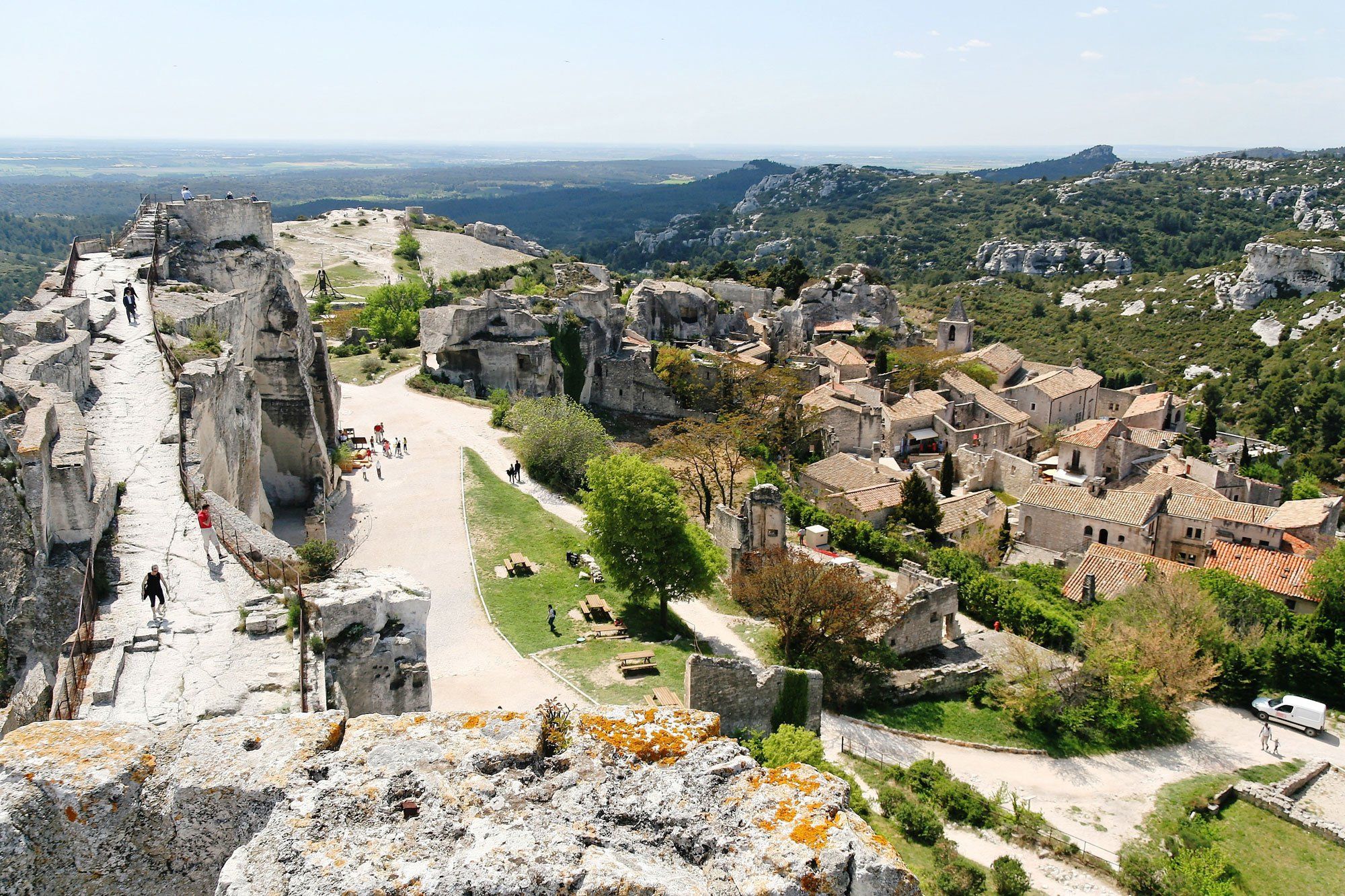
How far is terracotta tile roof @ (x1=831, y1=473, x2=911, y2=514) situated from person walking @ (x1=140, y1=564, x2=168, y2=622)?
2605 centimetres

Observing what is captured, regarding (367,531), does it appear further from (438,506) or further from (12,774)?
(12,774)

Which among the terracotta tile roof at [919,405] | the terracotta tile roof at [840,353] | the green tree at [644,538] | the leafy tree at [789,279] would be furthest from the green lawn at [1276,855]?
the leafy tree at [789,279]

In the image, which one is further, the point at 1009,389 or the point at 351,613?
the point at 1009,389

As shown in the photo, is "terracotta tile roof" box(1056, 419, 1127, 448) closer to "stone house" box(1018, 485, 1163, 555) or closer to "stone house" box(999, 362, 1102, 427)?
"stone house" box(999, 362, 1102, 427)

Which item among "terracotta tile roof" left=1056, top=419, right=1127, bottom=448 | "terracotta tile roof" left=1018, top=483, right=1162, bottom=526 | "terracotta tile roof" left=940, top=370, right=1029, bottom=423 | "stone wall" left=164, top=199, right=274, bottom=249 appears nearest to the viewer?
"stone wall" left=164, top=199, right=274, bottom=249

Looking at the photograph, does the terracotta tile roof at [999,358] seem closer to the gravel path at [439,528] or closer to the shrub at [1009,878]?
the gravel path at [439,528]

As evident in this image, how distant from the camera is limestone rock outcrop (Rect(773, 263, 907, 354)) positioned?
2393 inches

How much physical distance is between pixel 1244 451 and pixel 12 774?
52984 mm

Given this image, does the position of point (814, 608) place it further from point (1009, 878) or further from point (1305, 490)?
point (1305, 490)

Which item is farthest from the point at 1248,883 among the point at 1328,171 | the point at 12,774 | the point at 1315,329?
the point at 1328,171

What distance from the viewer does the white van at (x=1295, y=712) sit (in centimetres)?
2267

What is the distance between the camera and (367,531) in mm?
24469

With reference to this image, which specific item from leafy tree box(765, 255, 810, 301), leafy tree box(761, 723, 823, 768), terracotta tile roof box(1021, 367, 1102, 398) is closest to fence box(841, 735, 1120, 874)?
leafy tree box(761, 723, 823, 768)

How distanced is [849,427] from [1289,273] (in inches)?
2354
